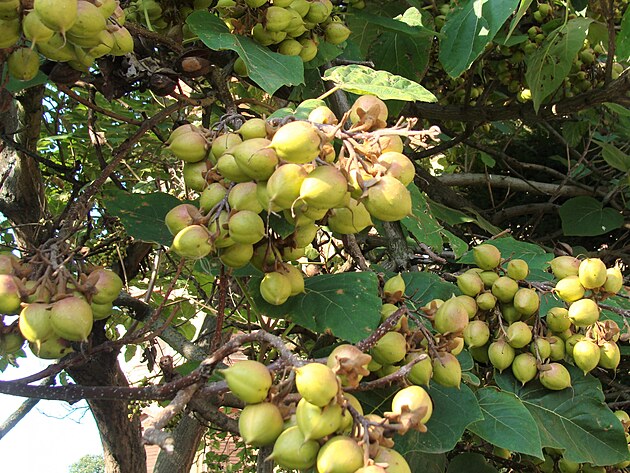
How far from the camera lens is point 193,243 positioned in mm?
1132

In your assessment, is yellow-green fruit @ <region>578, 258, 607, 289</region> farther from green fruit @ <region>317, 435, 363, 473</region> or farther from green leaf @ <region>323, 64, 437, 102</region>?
green fruit @ <region>317, 435, 363, 473</region>

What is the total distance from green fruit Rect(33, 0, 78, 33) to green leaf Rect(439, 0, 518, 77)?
1338 mm

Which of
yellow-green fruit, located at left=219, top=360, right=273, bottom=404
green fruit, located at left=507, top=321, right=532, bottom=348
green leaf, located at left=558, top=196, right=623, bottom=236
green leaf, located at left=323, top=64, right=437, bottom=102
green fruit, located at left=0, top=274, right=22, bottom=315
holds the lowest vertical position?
green leaf, located at left=558, top=196, right=623, bottom=236

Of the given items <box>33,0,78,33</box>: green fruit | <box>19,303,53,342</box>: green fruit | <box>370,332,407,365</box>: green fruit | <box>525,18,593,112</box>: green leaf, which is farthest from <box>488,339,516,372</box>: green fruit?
<box>525,18,593,112</box>: green leaf

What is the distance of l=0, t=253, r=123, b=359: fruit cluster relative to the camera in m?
1.10

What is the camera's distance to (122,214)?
1.62 metres

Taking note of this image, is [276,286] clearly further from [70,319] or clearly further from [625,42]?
[625,42]

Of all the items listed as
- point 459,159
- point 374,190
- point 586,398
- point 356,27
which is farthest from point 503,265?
point 459,159

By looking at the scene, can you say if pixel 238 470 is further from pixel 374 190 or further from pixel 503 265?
pixel 374 190

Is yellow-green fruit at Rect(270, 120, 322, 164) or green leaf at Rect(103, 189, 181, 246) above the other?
yellow-green fruit at Rect(270, 120, 322, 164)

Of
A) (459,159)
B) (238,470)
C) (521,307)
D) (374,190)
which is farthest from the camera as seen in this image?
(238,470)

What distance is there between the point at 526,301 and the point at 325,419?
0.88 meters

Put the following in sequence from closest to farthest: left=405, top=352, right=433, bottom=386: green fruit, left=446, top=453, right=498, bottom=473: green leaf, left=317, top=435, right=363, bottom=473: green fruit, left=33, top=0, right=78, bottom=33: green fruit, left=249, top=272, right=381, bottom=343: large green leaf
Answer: left=317, top=435, right=363, bottom=473: green fruit < left=33, top=0, right=78, bottom=33: green fruit < left=405, top=352, right=433, bottom=386: green fruit < left=249, top=272, right=381, bottom=343: large green leaf < left=446, top=453, right=498, bottom=473: green leaf

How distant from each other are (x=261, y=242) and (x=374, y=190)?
12.0 inches
